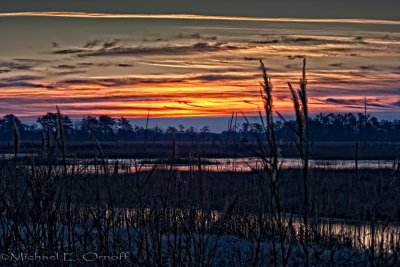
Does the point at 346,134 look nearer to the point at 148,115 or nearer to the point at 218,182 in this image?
the point at 218,182

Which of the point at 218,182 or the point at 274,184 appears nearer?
the point at 274,184

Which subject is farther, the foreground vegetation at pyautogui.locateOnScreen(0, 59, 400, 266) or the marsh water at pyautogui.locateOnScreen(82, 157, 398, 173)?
the marsh water at pyautogui.locateOnScreen(82, 157, 398, 173)

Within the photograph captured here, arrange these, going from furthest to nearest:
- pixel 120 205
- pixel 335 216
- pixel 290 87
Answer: pixel 335 216 → pixel 120 205 → pixel 290 87

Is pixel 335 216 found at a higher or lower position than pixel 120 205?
lower

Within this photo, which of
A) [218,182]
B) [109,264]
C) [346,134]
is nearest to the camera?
[109,264]

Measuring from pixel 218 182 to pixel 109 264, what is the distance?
58.0 feet

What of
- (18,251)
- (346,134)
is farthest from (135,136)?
(18,251)

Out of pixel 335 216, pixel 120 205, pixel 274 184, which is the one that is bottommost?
pixel 335 216

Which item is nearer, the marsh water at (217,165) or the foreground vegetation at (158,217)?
the foreground vegetation at (158,217)

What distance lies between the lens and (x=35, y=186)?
452 cm

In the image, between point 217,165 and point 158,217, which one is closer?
point 158,217

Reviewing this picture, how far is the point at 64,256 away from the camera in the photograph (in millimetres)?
5508

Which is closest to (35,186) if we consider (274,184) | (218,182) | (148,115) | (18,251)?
(148,115)

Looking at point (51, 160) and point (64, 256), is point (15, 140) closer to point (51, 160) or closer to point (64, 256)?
point (51, 160)
